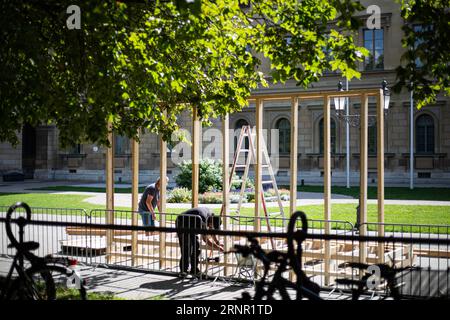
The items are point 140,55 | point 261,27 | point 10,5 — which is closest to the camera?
point 10,5

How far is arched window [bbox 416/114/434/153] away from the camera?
36156 millimetres

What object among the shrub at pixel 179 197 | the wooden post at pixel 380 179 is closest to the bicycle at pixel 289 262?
the wooden post at pixel 380 179

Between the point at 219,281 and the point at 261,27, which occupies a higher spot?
the point at 261,27

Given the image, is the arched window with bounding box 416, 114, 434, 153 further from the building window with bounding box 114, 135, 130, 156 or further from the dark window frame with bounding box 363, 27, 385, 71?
the building window with bounding box 114, 135, 130, 156

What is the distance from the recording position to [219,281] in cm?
1023

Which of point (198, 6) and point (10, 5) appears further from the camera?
point (10, 5)

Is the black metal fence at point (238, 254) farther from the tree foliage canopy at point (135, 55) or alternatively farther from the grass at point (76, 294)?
the tree foliage canopy at point (135, 55)

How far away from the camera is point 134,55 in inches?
351

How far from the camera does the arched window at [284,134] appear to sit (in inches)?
1607

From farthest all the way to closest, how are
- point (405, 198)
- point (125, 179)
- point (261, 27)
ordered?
point (125, 179)
point (405, 198)
point (261, 27)
